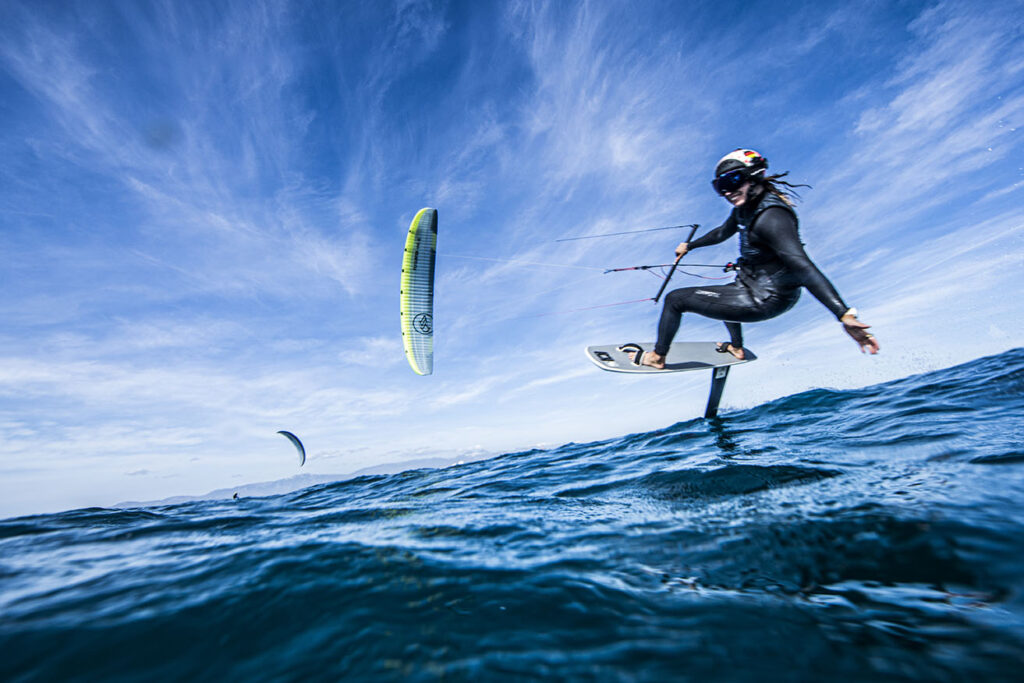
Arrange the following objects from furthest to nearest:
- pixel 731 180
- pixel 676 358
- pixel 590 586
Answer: pixel 676 358
pixel 731 180
pixel 590 586

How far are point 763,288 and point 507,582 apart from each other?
247 inches

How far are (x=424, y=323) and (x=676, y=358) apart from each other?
15570 millimetres

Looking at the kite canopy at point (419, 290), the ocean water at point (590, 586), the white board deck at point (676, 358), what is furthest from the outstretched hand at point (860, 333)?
the kite canopy at point (419, 290)

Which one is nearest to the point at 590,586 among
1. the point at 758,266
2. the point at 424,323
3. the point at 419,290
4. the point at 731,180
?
the point at 758,266

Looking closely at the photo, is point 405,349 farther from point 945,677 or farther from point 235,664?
point 945,677

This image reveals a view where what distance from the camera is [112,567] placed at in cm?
420

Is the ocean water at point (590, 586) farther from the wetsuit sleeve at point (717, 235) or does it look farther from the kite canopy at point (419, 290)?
the kite canopy at point (419, 290)

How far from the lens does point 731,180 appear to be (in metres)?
7.03

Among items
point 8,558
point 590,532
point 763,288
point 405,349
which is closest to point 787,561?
point 590,532

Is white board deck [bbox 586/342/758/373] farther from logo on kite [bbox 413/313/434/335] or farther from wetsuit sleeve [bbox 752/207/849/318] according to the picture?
logo on kite [bbox 413/313/434/335]

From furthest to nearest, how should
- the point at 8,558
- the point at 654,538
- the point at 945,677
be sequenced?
the point at 8,558 < the point at 654,538 < the point at 945,677

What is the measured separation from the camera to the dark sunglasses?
22.9 ft

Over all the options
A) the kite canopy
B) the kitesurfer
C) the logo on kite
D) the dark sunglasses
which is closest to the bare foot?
the kitesurfer

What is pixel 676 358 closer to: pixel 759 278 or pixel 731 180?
pixel 759 278
